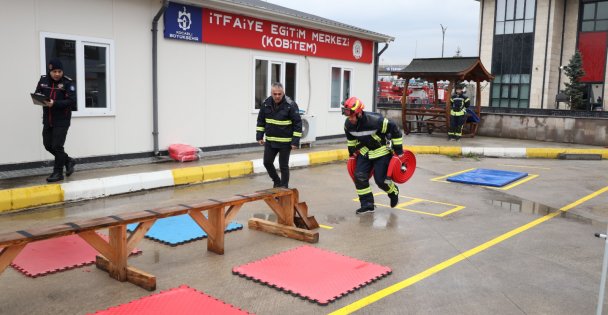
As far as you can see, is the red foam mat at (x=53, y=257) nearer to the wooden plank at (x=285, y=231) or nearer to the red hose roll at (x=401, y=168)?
the wooden plank at (x=285, y=231)

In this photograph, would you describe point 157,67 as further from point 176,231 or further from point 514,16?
point 514,16

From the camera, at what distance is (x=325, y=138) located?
1670 centimetres

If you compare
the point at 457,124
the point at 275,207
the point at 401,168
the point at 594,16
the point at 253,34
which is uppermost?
the point at 594,16

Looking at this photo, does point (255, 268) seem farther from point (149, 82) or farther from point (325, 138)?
point (325, 138)

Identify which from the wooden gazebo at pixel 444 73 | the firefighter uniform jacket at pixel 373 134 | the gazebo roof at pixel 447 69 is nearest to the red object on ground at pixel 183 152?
the firefighter uniform jacket at pixel 373 134

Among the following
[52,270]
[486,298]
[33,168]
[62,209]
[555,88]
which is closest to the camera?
[486,298]

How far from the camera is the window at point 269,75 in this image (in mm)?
14062

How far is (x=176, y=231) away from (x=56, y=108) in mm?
3458

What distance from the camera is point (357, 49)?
682 inches

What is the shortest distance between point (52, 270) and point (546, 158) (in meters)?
13.9

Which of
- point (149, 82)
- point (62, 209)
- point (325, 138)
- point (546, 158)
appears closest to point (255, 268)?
point (62, 209)

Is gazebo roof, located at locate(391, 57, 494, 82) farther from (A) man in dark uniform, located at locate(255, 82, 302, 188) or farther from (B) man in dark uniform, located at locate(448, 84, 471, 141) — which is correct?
(A) man in dark uniform, located at locate(255, 82, 302, 188)

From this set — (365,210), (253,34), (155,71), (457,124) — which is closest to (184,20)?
(155,71)

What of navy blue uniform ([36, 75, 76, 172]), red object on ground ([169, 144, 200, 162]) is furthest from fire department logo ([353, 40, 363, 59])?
navy blue uniform ([36, 75, 76, 172])
